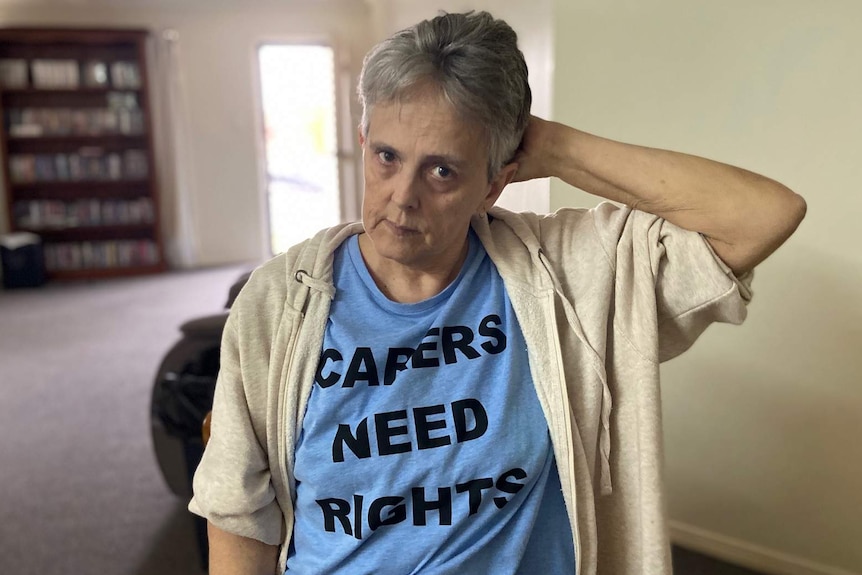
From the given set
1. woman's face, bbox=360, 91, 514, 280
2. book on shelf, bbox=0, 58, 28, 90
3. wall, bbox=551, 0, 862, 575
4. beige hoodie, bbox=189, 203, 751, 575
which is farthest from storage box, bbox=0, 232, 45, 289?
woman's face, bbox=360, 91, 514, 280

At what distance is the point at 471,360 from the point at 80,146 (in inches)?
237

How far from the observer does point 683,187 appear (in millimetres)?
920

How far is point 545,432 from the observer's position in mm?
946

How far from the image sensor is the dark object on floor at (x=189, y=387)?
203 centimetres

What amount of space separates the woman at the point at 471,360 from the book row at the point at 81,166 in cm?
Answer: 559

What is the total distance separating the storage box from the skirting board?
5.22 m

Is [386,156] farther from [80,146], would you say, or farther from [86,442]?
[80,146]

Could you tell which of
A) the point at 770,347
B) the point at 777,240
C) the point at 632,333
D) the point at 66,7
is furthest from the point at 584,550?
the point at 66,7

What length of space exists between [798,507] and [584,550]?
3.92 ft

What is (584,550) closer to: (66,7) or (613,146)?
(613,146)

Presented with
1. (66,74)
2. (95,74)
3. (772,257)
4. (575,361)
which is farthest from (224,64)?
(575,361)

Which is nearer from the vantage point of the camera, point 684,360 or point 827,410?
point 827,410

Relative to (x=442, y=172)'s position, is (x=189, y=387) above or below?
below

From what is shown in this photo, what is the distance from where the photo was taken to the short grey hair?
85cm
